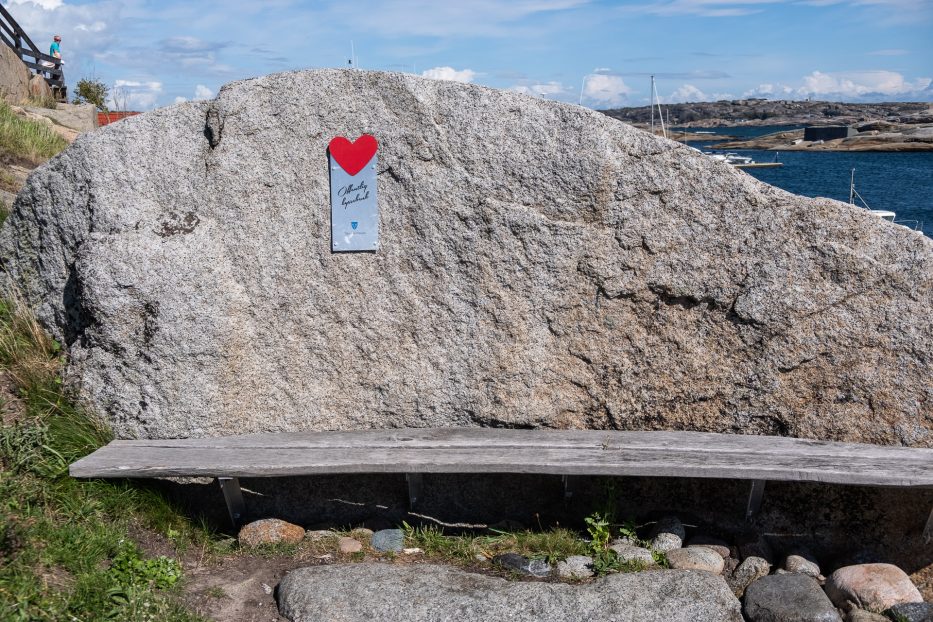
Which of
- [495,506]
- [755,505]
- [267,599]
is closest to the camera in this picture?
[267,599]

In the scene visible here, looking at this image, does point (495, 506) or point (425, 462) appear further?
point (495, 506)

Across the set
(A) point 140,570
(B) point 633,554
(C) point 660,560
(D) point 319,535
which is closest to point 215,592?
(A) point 140,570

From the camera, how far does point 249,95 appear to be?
4449mm

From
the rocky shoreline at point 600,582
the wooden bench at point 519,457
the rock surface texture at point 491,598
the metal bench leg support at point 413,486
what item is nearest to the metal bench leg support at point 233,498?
the wooden bench at point 519,457

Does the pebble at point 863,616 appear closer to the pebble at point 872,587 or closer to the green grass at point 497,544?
the pebble at point 872,587

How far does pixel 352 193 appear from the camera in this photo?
441cm

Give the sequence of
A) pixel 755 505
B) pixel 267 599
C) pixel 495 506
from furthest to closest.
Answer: pixel 495 506 < pixel 755 505 < pixel 267 599

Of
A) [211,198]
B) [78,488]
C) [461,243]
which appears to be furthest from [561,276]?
[78,488]

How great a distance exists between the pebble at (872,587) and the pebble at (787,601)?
113 millimetres

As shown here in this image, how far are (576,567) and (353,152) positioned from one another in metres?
2.56

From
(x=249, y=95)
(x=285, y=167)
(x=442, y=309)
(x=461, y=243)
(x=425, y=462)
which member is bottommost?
(x=425, y=462)

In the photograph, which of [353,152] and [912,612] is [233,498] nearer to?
[353,152]

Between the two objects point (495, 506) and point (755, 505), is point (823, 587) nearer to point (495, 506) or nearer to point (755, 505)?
point (755, 505)

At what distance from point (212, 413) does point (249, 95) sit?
1799mm
